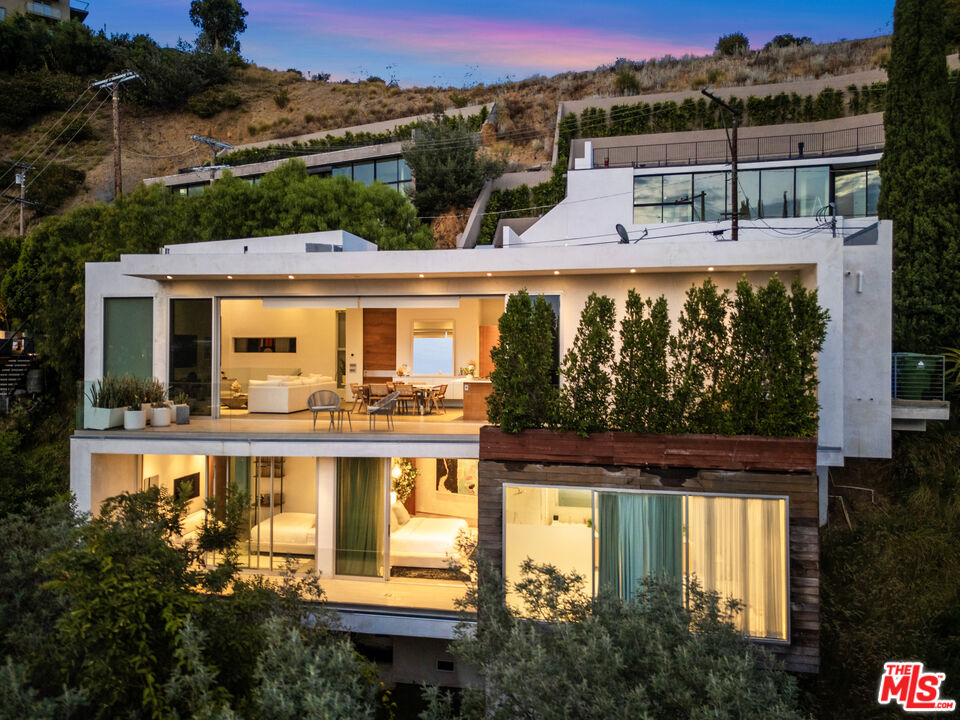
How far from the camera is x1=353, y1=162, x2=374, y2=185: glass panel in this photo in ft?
105

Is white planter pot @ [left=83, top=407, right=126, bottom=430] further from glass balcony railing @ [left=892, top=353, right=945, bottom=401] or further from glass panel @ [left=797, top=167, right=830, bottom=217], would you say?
glass panel @ [left=797, top=167, right=830, bottom=217]

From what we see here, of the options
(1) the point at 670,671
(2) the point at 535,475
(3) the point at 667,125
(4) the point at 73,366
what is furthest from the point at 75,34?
(1) the point at 670,671

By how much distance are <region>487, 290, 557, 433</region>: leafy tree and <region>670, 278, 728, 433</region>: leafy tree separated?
5.14 feet

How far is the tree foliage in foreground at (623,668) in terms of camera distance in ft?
15.8

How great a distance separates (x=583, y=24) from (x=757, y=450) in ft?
241

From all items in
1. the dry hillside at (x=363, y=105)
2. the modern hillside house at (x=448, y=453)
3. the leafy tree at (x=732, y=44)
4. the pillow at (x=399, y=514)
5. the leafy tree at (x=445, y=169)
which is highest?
the leafy tree at (x=732, y=44)

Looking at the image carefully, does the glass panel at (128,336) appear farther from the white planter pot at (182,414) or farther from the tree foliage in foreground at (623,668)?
the tree foliage in foreground at (623,668)

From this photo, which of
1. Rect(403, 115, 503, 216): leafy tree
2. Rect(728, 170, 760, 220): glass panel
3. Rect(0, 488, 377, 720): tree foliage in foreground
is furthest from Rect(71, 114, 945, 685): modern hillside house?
Rect(403, 115, 503, 216): leafy tree

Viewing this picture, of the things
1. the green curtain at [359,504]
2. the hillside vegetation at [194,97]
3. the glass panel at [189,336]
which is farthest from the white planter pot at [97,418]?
the hillside vegetation at [194,97]

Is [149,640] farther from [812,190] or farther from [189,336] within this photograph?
[812,190]

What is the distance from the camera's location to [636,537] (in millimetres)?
8367

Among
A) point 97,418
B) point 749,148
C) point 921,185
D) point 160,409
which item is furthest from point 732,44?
point 97,418

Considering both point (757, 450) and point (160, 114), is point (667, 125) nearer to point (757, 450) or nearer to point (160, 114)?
point (757, 450)

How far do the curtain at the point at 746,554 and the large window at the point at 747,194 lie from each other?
14.5m
